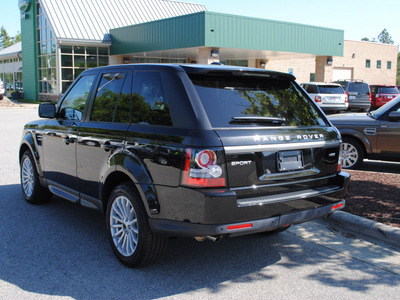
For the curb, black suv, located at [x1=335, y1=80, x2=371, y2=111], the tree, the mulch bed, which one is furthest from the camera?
the tree

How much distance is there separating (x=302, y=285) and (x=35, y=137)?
4.17 meters

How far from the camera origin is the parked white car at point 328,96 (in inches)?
828

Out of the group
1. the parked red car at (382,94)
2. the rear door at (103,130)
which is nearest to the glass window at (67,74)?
the parked red car at (382,94)

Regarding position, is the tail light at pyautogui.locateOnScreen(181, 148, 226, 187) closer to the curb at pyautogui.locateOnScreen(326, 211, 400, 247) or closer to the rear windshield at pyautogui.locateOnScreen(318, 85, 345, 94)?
the curb at pyautogui.locateOnScreen(326, 211, 400, 247)

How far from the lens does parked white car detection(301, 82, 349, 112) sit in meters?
21.0

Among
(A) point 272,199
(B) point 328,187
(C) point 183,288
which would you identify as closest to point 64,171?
(C) point 183,288

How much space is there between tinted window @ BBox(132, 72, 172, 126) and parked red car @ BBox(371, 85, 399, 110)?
1010 inches

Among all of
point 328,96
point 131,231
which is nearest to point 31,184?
point 131,231

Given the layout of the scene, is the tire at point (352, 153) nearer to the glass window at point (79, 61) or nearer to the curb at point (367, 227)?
the curb at point (367, 227)

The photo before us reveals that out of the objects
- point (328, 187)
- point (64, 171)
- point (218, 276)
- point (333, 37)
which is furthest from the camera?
point (333, 37)

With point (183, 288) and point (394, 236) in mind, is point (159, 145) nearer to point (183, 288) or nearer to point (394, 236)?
point (183, 288)

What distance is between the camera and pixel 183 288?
3.76 m

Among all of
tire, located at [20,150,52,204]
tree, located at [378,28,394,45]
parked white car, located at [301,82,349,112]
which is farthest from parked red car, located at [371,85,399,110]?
tree, located at [378,28,394,45]

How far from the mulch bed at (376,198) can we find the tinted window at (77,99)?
11.9 ft
